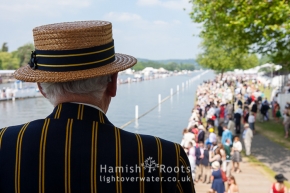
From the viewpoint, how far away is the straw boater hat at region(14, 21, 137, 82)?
5.25 feet

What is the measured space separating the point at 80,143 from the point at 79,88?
0.24 meters

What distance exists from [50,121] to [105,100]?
264 millimetres

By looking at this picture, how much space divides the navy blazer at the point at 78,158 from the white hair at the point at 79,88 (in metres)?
0.08

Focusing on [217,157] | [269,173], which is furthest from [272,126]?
[217,157]

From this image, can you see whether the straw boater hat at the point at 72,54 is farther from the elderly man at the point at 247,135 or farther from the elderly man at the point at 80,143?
the elderly man at the point at 247,135

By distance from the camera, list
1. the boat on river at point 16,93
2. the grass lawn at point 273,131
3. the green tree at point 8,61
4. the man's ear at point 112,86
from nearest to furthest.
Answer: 1. the man's ear at point 112,86
2. the grass lawn at point 273,131
3. the boat on river at point 16,93
4. the green tree at point 8,61

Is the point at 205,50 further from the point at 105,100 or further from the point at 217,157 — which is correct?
the point at 105,100

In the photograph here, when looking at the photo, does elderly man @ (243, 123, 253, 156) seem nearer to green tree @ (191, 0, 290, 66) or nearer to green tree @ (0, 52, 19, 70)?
green tree @ (191, 0, 290, 66)

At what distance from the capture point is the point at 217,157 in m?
9.25

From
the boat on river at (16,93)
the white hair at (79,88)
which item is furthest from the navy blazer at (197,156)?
the boat on river at (16,93)

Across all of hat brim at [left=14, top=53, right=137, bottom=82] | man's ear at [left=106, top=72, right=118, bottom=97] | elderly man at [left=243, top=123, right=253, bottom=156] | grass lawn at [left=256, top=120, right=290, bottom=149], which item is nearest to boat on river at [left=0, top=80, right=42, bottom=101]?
grass lawn at [left=256, top=120, right=290, bottom=149]

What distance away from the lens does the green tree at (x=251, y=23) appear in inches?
467

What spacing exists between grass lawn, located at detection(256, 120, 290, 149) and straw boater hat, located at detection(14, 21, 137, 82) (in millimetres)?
14930

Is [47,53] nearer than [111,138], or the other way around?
[111,138]
